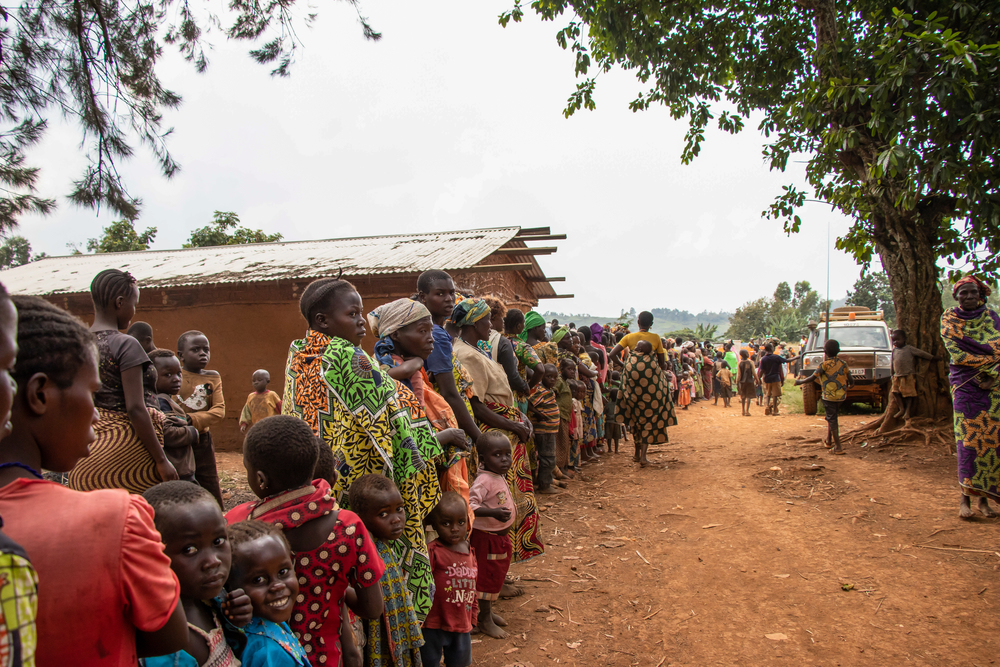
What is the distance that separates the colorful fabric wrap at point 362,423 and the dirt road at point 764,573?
1064 mm

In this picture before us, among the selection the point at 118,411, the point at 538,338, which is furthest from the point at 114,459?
the point at 538,338

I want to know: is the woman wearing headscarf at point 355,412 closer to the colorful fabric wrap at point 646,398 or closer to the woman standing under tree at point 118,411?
the woman standing under tree at point 118,411

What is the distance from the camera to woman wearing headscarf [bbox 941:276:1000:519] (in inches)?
189

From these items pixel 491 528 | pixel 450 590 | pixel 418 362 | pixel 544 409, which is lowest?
pixel 450 590

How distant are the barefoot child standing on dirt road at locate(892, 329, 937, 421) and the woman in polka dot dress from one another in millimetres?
8118

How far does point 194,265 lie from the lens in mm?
11391

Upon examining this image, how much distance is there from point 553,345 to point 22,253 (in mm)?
31973

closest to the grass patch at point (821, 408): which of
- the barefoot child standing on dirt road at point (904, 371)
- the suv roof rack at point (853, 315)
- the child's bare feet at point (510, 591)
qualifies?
the suv roof rack at point (853, 315)

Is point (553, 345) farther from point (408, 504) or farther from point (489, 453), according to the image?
point (408, 504)

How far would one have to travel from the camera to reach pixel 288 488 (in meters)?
1.96

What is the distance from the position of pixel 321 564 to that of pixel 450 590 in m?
1.03

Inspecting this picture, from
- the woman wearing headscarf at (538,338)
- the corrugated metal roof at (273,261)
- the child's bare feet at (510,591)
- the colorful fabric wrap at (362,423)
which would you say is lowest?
the child's bare feet at (510,591)

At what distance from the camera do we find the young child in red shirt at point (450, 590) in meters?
2.82

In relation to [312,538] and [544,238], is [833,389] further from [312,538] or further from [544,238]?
[312,538]
